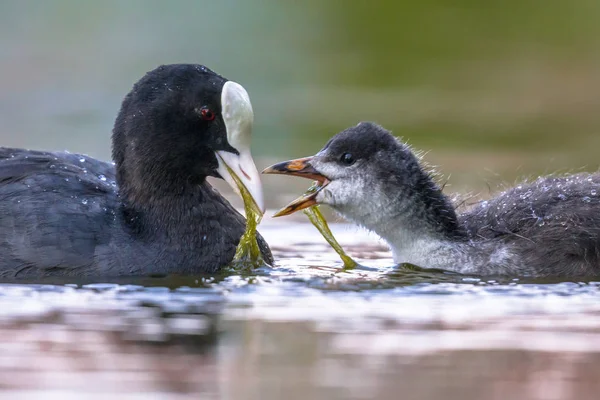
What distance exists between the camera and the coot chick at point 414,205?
29.9ft

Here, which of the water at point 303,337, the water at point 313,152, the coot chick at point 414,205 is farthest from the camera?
the coot chick at point 414,205

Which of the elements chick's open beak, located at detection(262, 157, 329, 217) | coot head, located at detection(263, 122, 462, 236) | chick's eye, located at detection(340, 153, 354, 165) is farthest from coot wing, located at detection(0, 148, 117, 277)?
chick's eye, located at detection(340, 153, 354, 165)

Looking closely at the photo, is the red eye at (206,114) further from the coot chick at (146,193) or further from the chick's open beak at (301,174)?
the chick's open beak at (301,174)

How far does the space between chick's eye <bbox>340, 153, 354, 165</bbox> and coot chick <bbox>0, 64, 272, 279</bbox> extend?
2.16 ft

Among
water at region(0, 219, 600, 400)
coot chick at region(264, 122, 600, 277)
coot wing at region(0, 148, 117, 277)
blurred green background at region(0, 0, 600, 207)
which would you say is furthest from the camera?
blurred green background at region(0, 0, 600, 207)

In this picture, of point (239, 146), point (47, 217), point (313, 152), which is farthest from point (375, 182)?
point (313, 152)

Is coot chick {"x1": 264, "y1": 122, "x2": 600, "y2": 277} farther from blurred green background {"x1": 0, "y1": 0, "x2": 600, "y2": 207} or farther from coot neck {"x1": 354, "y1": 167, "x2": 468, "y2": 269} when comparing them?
blurred green background {"x1": 0, "y1": 0, "x2": 600, "y2": 207}

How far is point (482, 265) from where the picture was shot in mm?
9078

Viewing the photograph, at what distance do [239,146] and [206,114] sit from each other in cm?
29

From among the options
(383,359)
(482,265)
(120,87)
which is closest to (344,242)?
(482,265)

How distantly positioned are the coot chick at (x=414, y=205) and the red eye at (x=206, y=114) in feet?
1.86

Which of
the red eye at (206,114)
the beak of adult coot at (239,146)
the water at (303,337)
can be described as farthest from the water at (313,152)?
the red eye at (206,114)

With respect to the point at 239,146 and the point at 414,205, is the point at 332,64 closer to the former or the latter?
the point at 414,205

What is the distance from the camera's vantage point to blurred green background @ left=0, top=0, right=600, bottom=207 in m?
16.5
